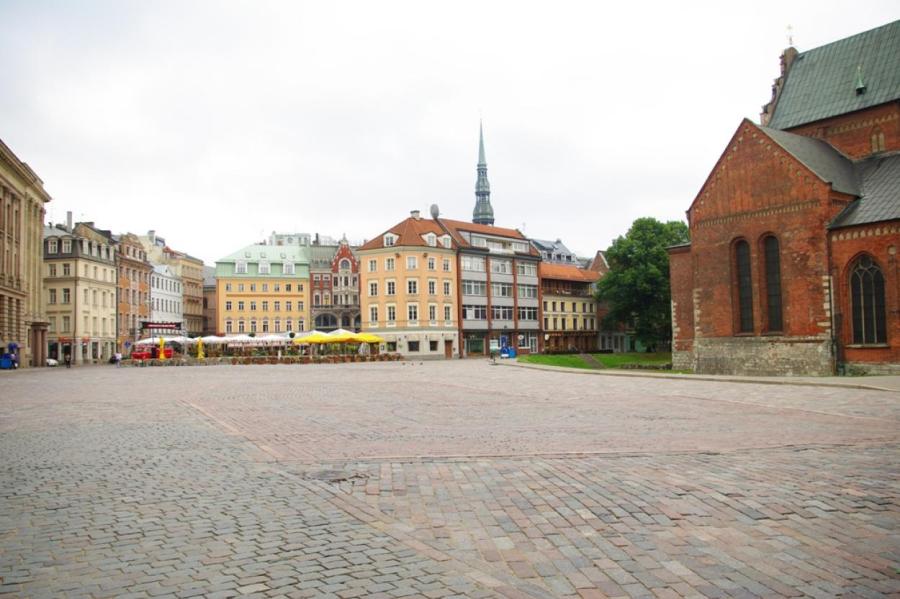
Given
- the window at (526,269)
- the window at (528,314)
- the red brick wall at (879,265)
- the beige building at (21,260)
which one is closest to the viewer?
the red brick wall at (879,265)

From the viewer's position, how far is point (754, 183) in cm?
3988

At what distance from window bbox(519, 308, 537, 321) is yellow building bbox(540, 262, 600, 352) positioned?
2.17 m

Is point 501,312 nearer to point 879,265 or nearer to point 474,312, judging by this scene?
point 474,312

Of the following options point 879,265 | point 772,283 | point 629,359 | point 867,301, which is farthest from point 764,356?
point 629,359

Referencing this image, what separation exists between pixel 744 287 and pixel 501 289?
4628 centimetres

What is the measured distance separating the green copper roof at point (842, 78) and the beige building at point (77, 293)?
70.2 meters

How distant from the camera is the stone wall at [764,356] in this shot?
3656 cm

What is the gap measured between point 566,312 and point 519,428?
269 ft

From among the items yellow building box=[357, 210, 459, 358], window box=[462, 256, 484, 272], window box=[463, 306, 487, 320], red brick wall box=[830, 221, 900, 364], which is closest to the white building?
yellow building box=[357, 210, 459, 358]

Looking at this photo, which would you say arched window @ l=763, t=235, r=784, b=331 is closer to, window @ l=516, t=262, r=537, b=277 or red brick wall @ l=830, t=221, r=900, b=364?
red brick wall @ l=830, t=221, r=900, b=364

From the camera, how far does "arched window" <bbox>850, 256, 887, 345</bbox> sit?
34.8 meters

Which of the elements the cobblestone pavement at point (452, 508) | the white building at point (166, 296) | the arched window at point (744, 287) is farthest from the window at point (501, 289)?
the cobblestone pavement at point (452, 508)

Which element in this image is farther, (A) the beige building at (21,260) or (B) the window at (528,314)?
(B) the window at (528,314)

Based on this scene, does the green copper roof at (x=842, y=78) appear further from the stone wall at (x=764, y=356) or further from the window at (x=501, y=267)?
the window at (x=501, y=267)
